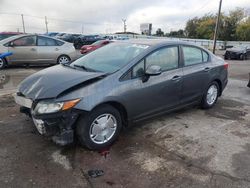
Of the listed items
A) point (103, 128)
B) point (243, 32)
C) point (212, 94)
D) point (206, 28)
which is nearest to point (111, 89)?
point (103, 128)

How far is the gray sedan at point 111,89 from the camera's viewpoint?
3.44m

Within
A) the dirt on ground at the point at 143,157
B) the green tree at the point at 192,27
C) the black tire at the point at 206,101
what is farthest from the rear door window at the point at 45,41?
the green tree at the point at 192,27

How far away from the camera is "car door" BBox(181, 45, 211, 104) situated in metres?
4.95

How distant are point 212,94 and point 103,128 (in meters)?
3.09

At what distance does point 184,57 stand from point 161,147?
1.88 metres

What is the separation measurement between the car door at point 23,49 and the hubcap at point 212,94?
298 inches

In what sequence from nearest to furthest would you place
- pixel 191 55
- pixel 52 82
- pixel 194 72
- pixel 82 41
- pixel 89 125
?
pixel 89 125, pixel 52 82, pixel 194 72, pixel 191 55, pixel 82 41

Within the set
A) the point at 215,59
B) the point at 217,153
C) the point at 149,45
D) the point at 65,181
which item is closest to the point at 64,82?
the point at 65,181

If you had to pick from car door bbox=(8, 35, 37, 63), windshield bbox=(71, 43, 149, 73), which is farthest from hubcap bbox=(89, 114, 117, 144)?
car door bbox=(8, 35, 37, 63)

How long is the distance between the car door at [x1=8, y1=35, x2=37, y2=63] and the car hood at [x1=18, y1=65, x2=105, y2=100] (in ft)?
22.9

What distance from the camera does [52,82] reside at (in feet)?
12.2

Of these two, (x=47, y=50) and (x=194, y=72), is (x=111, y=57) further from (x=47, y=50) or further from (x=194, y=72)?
(x=47, y=50)

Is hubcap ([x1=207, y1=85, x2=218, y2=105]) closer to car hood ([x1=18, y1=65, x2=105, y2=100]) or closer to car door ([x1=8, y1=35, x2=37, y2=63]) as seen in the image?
car hood ([x1=18, y1=65, x2=105, y2=100])

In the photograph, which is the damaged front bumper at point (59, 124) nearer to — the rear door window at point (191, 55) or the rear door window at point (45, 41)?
the rear door window at point (191, 55)
